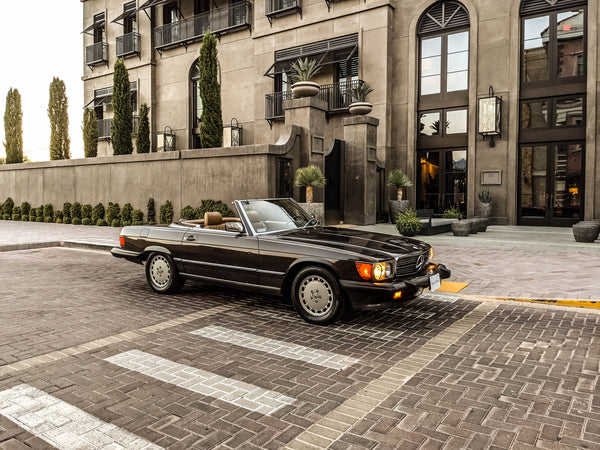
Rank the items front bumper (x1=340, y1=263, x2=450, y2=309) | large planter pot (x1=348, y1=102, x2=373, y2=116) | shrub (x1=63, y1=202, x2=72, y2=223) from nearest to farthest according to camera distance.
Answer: front bumper (x1=340, y1=263, x2=450, y2=309) → large planter pot (x1=348, y1=102, x2=373, y2=116) → shrub (x1=63, y1=202, x2=72, y2=223)

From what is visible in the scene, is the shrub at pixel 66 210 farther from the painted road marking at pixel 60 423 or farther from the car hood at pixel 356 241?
the painted road marking at pixel 60 423

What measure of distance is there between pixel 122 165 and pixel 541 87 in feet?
54.4

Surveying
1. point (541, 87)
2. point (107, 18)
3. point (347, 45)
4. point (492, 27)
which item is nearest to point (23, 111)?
point (107, 18)

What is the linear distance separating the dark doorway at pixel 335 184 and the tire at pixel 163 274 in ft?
31.6

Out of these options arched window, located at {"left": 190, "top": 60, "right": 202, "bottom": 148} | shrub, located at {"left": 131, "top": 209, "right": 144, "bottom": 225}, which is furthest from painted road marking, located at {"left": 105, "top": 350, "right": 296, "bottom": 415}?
arched window, located at {"left": 190, "top": 60, "right": 202, "bottom": 148}

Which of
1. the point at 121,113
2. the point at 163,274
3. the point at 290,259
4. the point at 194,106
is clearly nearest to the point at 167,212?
the point at 121,113

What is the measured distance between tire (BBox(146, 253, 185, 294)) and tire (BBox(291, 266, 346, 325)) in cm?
219

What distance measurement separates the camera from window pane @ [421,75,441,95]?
792 inches

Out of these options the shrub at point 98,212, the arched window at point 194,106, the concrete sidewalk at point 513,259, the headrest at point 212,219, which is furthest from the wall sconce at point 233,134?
the headrest at point 212,219

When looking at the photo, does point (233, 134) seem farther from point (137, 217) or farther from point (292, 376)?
point (292, 376)

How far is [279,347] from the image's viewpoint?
4523 millimetres

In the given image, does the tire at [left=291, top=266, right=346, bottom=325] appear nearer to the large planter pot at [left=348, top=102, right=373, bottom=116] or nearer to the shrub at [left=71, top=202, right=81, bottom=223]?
the large planter pot at [left=348, top=102, right=373, bottom=116]

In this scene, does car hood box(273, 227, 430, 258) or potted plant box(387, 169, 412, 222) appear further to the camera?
potted plant box(387, 169, 412, 222)

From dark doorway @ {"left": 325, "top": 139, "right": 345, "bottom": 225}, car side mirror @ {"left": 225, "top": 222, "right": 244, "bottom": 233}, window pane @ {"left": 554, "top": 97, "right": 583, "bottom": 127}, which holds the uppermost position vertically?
window pane @ {"left": 554, "top": 97, "right": 583, "bottom": 127}
